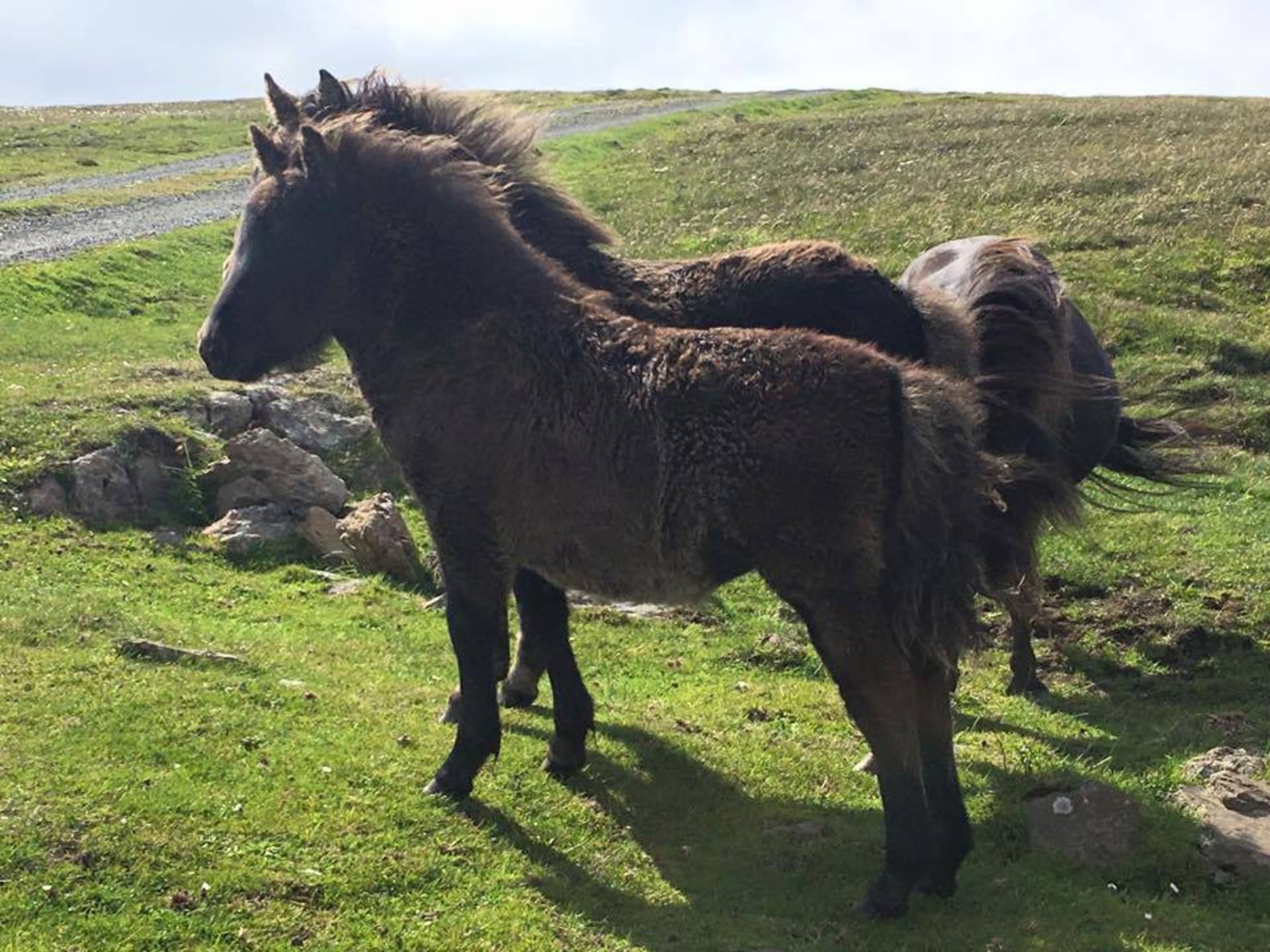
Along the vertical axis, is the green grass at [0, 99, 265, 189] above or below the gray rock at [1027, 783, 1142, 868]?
above

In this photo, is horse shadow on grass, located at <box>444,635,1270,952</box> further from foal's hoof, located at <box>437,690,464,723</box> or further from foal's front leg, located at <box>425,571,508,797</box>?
foal's hoof, located at <box>437,690,464,723</box>

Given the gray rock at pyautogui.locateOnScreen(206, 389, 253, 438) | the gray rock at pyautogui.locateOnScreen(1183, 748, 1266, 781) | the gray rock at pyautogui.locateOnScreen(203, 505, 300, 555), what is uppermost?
the gray rock at pyautogui.locateOnScreen(206, 389, 253, 438)

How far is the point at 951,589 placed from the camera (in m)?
5.57

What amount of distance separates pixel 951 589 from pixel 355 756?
11.5 ft

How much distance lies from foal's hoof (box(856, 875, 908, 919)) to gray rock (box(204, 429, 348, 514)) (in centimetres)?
795

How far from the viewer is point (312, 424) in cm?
1379

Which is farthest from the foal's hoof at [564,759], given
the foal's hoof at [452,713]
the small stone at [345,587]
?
the small stone at [345,587]

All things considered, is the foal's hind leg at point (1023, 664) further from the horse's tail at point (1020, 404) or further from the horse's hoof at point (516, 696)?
the horse's hoof at point (516, 696)

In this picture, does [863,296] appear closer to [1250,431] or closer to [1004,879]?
[1004,879]

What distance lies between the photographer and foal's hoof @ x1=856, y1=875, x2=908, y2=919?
564 centimetres

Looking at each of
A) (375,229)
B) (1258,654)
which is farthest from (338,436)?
(1258,654)

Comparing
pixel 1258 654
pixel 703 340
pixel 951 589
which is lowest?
pixel 1258 654

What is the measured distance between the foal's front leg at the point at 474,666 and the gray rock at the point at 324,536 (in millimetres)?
5237

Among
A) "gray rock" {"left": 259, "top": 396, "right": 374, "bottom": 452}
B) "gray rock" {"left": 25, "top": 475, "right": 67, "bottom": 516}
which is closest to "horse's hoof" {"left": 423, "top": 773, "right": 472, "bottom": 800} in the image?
"gray rock" {"left": 25, "top": 475, "right": 67, "bottom": 516}
